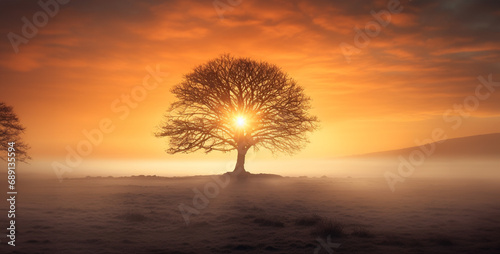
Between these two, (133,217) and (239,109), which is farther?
(239,109)

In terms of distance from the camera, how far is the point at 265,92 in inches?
1460

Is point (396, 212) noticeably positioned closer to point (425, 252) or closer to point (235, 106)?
point (425, 252)

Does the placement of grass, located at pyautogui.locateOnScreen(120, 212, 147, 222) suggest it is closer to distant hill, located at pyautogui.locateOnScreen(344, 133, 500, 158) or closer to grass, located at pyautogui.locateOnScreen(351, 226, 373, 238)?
grass, located at pyautogui.locateOnScreen(351, 226, 373, 238)

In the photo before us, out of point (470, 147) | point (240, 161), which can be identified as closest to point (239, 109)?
point (240, 161)

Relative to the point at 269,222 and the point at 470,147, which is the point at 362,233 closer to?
the point at 269,222

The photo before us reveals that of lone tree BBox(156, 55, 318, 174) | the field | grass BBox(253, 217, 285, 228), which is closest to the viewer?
the field

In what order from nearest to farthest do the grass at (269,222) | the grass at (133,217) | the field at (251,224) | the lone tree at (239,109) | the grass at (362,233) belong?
the field at (251,224) → the grass at (362,233) → the grass at (269,222) → the grass at (133,217) → the lone tree at (239,109)

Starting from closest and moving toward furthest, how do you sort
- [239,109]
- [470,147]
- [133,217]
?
[133,217], [239,109], [470,147]

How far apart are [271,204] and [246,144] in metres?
17.4

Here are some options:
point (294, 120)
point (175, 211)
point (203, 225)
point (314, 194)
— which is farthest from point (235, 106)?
point (203, 225)

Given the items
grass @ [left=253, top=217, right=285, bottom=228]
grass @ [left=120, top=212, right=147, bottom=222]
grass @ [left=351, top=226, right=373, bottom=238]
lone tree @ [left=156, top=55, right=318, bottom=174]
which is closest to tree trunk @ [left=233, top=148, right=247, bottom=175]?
lone tree @ [left=156, top=55, right=318, bottom=174]

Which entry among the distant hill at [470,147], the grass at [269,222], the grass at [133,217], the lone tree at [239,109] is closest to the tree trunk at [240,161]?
the lone tree at [239,109]

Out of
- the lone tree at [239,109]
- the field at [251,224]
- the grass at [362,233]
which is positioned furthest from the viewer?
the lone tree at [239,109]

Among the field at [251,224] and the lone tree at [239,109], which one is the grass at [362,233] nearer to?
the field at [251,224]
